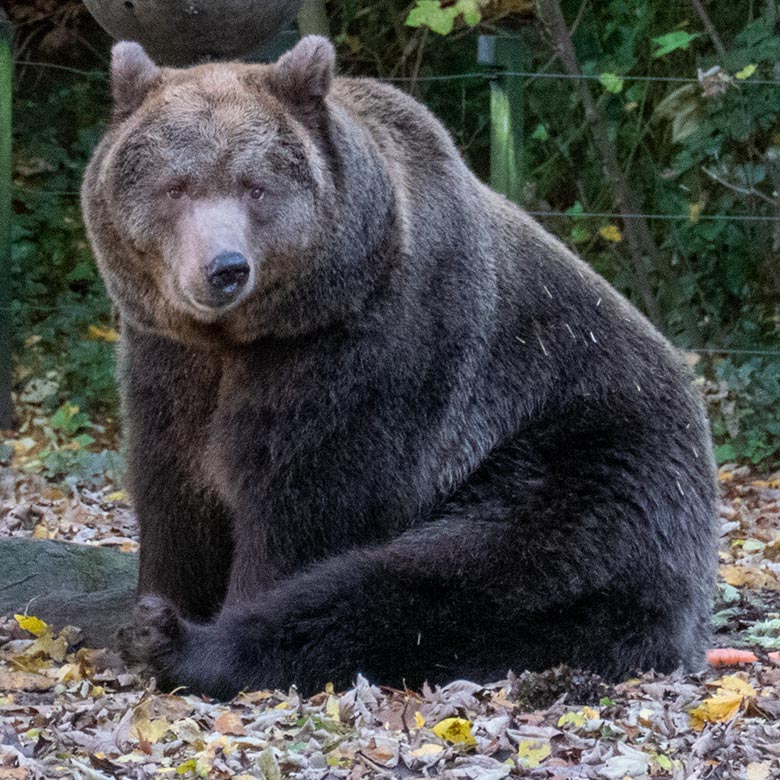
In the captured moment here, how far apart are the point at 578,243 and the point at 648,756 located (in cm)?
629

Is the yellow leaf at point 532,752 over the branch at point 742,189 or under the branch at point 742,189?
under

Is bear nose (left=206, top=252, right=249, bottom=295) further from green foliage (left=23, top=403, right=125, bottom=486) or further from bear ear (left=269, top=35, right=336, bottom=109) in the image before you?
green foliage (left=23, top=403, right=125, bottom=486)

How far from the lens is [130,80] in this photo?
4.54 m

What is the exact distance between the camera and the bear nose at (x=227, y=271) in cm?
414

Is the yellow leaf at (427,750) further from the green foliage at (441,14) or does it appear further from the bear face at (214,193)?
the green foliage at (441,14)

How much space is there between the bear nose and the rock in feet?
4.37

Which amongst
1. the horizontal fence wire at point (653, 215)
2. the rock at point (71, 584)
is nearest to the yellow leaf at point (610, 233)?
the horizontal fence wire at point (653, 215)

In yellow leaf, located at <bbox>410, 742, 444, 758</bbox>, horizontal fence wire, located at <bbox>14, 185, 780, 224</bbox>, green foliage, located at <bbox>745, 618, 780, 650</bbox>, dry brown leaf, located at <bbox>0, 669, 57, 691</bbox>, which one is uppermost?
horizontal fence wire, located at <bbox>14, 185, 780, 224</bbox>

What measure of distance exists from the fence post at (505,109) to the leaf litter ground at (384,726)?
3684 mm

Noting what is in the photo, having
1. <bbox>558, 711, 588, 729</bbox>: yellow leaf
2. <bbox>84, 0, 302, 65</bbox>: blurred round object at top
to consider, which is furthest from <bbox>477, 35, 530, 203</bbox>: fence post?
<bbox>558, 711, 588, 729</bbox>: yellow leaf

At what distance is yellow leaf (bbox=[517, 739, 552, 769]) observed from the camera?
3.65 metres

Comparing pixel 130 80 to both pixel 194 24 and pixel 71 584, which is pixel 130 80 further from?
pixel 71 584

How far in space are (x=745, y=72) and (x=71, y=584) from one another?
538cm

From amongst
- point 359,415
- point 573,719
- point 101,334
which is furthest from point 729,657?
point 101,334
